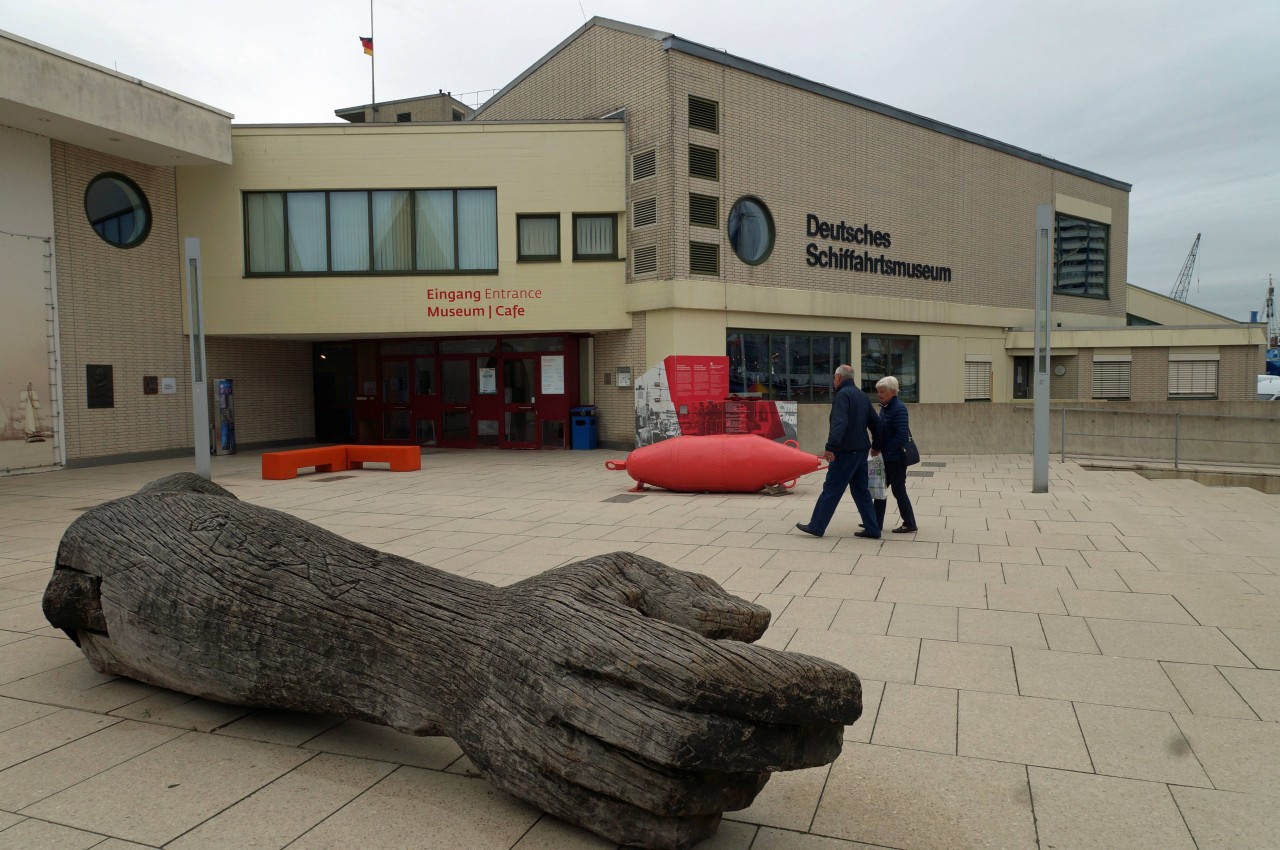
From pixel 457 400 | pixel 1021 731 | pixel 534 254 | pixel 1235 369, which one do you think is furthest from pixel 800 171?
pixel 1021 731

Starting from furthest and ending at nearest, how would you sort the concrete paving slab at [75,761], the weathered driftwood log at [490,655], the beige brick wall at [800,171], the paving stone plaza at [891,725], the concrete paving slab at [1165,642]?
1. the beige brick wall at [800,171]
2. the concrete paving slab at [1165,642]
3. the concrete paving slab at [75,761]
4. the paving stone plaza at [891,725]
5. the weathered driftwood log at [490,655]

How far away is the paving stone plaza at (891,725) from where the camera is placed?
317 cm

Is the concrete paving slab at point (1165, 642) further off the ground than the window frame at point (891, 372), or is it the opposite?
the window frame at point (891, 372)

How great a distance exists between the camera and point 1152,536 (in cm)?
885

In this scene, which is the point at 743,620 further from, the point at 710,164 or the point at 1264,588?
the point at 710,164

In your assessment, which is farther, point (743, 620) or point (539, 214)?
point (539, 214)

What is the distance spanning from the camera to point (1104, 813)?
10.6 feet

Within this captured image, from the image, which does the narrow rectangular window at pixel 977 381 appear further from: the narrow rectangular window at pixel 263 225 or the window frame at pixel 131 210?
the window frame at pixel 131 210

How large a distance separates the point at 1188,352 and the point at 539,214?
21546mm

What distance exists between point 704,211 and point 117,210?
12.6m

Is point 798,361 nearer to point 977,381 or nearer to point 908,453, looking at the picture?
point 977,381

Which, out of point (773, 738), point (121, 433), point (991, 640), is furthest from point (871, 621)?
point (121, 433)

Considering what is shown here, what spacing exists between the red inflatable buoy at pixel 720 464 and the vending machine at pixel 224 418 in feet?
39.0

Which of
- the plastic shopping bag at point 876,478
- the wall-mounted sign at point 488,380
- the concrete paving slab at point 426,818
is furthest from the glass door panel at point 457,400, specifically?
the concrete paving slab at point 426,818
